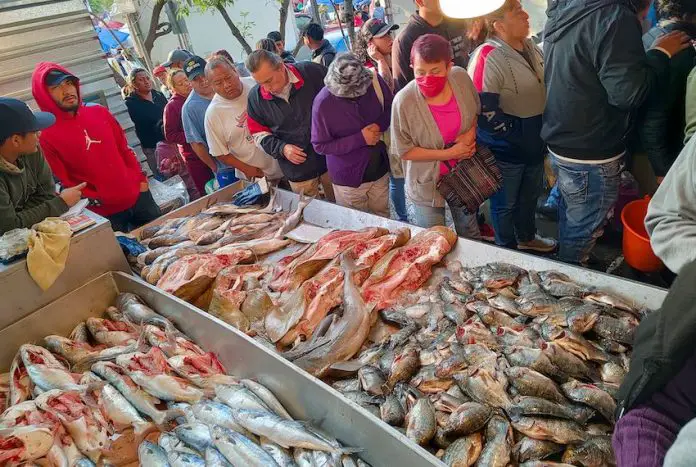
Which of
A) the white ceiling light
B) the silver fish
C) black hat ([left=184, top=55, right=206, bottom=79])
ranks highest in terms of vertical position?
black hat ([left=184, top=55, right=206, bottom=79])

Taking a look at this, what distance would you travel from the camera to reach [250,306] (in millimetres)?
3170

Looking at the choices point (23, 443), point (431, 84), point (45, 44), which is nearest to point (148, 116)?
point (45, 44)

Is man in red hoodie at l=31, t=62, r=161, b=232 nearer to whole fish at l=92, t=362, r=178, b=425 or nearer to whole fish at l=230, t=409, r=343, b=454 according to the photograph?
whole fish at l=92, t=362, r=178, b=425

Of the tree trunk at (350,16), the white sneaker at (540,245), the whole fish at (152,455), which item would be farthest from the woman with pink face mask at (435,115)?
the tree trunk at (350,16)

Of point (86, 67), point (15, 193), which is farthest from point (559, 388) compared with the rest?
point (86, 67)

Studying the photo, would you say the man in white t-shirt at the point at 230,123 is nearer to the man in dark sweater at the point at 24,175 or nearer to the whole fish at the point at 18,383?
the man in dark sweater at the point at 24,175

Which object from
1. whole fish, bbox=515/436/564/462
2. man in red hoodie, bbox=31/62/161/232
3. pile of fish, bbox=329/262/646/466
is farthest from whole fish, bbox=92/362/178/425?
man in red hoodie, bbox=31/62/161/232

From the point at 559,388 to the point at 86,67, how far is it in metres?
7.75

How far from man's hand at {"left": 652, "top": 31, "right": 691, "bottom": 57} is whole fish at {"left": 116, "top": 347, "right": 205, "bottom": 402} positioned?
376 cm

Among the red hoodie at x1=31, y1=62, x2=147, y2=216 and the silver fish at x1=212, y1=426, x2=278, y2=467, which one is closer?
the silver fish at x1=212, y1=426, x2=278, y2=467

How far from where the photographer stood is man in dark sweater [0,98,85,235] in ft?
11.0

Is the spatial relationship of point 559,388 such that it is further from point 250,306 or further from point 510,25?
point 510,25

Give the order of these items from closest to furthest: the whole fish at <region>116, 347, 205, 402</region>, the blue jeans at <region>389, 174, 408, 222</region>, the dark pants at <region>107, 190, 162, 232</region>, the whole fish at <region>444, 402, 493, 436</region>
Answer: the whole fish at <region>444, 402, 493, 436</region> < the whole fish at <region>116, 347, 205, 402</region> < the dark pants at <region>107, 190, 162, 232</region> < the blue jeans at <region>389, 174, 408, 222</region>

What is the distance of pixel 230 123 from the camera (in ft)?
15.6
